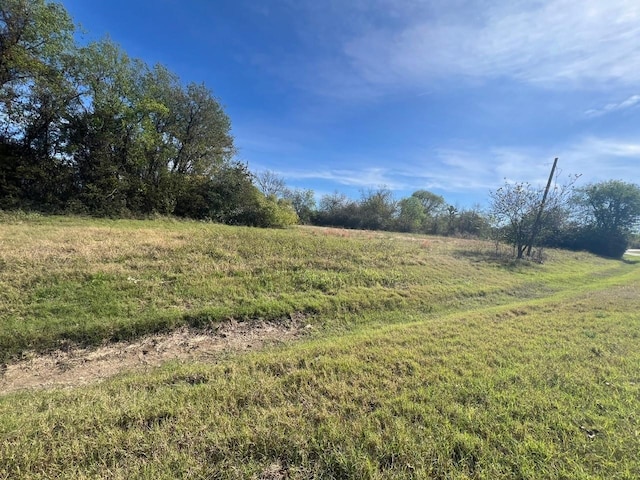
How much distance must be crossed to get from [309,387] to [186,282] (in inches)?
215

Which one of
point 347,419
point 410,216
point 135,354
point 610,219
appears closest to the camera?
point 347,419

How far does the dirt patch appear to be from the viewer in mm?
4359

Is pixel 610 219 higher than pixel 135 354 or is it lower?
higher

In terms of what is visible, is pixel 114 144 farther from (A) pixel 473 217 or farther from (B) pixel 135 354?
(A) pixel 473 217

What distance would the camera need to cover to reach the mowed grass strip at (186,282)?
18.9ft

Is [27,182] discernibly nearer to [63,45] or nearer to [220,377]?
[63,45]

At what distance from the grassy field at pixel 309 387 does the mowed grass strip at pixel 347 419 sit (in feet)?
0.06

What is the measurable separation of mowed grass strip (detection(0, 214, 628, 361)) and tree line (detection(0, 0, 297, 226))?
3.55 m

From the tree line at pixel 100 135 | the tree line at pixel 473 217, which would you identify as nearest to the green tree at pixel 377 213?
the tree line at pixel 473 217

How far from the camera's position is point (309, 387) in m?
3.71

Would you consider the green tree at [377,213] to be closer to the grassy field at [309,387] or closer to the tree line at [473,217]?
the tree line at [473,217]

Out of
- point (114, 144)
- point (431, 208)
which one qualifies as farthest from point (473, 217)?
point (114, 144)

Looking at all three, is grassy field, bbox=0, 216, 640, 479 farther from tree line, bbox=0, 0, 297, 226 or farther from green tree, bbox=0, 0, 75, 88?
green tree, bbox=0, 0, 75, 88

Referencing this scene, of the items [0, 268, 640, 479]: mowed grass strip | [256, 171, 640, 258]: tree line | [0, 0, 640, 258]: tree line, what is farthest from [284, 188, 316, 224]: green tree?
[0, 268, 640, 479]: mowed grass strip
